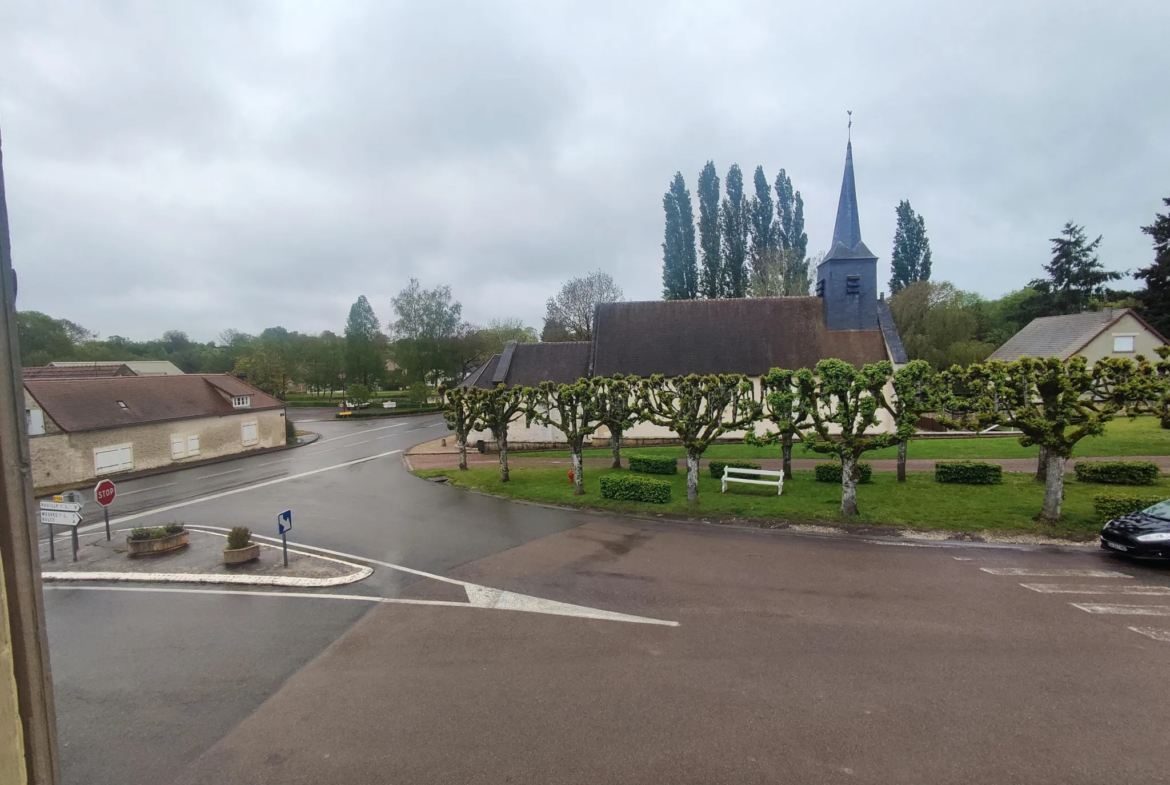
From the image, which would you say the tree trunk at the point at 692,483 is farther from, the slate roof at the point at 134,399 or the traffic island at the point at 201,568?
the slate roof at the point at 134,399

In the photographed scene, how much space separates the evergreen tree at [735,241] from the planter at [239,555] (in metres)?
43.3

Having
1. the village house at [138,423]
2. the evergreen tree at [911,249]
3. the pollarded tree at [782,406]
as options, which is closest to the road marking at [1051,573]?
the pollarded tree at [782,406]

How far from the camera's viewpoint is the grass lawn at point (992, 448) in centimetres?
2058

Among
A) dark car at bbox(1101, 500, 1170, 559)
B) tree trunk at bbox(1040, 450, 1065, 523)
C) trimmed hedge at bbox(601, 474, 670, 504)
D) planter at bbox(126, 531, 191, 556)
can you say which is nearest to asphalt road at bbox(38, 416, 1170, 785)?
dark car at bbox(1101, 500, 1170, 559)

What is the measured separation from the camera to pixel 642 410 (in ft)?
56.5

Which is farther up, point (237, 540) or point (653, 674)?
point (237, 540)

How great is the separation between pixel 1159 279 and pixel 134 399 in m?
59.4

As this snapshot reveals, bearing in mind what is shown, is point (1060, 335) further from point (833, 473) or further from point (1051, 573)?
point (1051, 573)

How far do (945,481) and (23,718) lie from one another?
1982 centimetres

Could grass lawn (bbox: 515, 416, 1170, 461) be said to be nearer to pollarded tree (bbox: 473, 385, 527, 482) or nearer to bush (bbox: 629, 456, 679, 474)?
bush (bbox: 629, 456, 679, 474)

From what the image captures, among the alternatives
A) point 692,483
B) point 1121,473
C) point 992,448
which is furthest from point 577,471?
point 992,448

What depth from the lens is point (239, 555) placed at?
11.5 m

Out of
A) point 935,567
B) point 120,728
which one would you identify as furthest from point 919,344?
point 120,728

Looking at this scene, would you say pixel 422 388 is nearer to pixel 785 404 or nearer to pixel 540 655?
pixel 785 404
